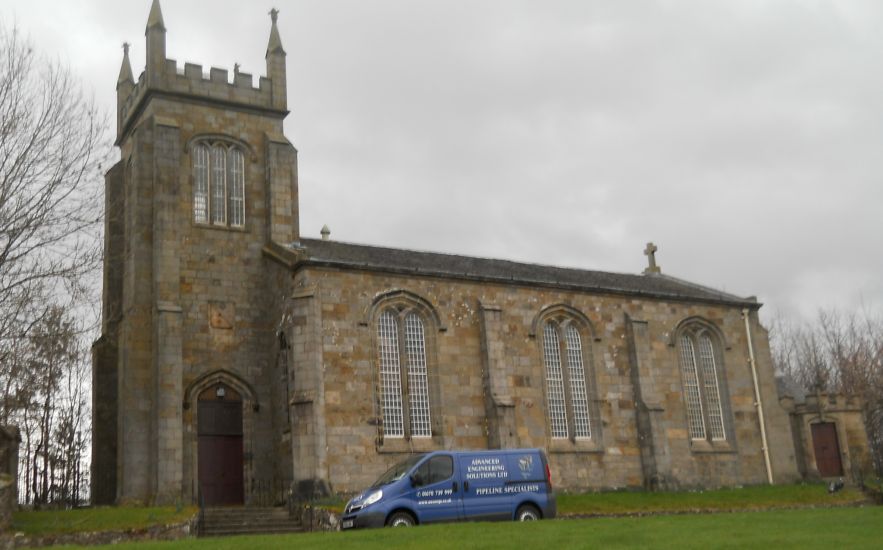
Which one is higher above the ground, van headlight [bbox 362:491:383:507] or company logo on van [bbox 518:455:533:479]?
company logo on van [bbox 518:455:533:479]

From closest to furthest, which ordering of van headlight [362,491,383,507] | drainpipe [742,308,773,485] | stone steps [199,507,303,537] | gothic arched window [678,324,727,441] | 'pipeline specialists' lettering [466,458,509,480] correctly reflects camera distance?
van headlight [362,491,383,507] < 'pipeline specialists' lettering [466,458,509,480] < stone steps [199,507,303,537] < gothic arched window [678,324,727,441] < drainpipe [742,308,773,485]

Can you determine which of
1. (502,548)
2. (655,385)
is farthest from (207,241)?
(502,548)

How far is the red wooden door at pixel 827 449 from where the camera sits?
4116 cm

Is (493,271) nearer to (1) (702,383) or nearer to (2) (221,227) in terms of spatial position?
(1) (702,383)

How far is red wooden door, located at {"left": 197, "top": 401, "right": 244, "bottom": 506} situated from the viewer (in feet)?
101

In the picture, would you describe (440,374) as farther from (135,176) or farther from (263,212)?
(135,176)

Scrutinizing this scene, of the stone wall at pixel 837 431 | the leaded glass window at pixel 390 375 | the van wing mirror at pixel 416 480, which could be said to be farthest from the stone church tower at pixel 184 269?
the stone wall at pixel 837 431

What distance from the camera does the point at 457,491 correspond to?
907 inches

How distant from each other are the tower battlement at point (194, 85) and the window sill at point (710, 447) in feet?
69.2

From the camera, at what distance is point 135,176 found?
32.8 meters

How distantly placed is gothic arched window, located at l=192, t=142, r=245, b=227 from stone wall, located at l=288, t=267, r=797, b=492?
479 centimetres

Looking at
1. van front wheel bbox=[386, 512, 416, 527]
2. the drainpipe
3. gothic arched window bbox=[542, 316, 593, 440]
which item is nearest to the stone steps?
van front wheel bbox=[386, 512, 416, 527]

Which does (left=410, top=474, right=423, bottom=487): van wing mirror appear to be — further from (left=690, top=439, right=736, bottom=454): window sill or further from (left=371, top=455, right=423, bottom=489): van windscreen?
(left=690, top=439, right=736, bottom=454): window sill

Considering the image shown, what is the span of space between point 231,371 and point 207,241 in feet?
15.7
